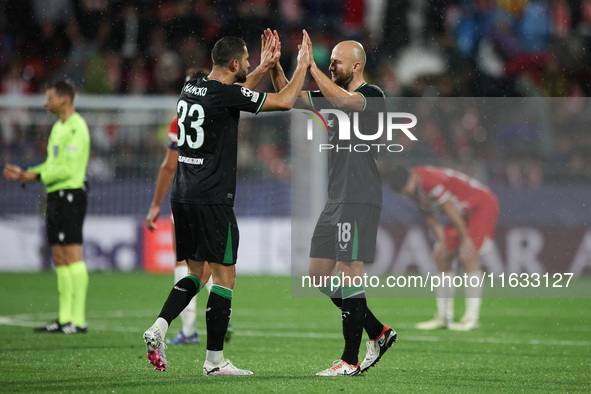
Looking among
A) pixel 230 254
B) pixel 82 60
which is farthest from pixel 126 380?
pixel 82 60

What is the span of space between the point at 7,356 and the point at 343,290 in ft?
9.06

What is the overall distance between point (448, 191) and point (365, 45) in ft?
30.5

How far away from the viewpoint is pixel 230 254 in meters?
6.46

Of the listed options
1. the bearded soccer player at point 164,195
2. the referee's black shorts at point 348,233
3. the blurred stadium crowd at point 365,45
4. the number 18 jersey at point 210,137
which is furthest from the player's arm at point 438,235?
the blurred stadium crowd at point 365,45

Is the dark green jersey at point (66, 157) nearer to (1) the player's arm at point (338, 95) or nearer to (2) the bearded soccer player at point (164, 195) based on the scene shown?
(2) the bearded soccer player at point (164, 195)

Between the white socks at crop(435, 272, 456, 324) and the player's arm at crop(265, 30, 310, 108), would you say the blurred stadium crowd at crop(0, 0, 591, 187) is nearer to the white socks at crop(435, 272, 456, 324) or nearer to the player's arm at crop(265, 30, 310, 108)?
the white socks at crop(435, 272, 456, 324)

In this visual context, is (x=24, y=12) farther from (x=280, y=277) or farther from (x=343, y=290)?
(x=343, y=290)

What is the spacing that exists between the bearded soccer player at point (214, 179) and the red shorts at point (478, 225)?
4812mm

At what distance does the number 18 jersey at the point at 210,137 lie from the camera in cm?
647

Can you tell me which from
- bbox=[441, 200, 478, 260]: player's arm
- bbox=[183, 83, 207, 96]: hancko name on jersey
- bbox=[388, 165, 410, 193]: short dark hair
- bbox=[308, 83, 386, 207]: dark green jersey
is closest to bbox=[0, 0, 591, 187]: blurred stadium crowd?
bbox=[441, 200, 478, 260]: player's arm

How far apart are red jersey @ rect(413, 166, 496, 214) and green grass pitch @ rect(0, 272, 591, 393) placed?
1.38 metres

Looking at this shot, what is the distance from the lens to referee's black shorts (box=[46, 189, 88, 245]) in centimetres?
953

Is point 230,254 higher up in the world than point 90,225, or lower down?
higher up

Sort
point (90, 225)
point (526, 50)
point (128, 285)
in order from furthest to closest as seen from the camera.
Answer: point (526, 50)
point (90, 225)
point (128, 285)
